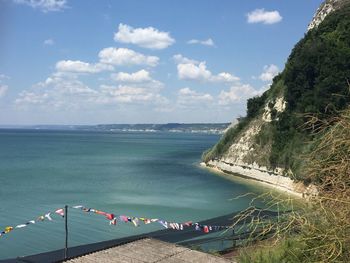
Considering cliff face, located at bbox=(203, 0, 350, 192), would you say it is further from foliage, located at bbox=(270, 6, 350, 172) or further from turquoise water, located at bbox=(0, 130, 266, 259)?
turquoise water, located at bbox=(0, 130, 266, 259)

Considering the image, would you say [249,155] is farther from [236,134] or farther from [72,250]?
[72,250]

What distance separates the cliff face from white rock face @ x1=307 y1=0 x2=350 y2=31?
0.23 m

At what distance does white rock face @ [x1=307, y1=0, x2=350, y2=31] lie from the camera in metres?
72.1

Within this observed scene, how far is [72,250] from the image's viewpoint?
2066 centimetres

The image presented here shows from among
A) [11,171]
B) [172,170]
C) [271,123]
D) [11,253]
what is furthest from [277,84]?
[11,253]

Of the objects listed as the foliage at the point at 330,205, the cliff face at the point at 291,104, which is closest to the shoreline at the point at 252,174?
the cliff face at the point at 291,104

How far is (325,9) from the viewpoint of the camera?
76.3m

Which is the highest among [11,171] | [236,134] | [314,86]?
[314,86]

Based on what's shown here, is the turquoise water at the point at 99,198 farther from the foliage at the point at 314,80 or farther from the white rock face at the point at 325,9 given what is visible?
the white rock face at the point at 325,9

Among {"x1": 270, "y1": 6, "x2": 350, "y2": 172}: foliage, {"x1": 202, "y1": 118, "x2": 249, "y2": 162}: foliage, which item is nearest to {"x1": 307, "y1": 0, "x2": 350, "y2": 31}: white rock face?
{"x1": 270, "y1": 6, "x2": 350, "y2": 172}: foliage

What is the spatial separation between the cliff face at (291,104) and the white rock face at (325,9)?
0.23 metres

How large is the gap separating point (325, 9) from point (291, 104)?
26.6m

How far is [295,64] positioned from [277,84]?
13.4 metres

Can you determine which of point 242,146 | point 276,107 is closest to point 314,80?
point 276,107
